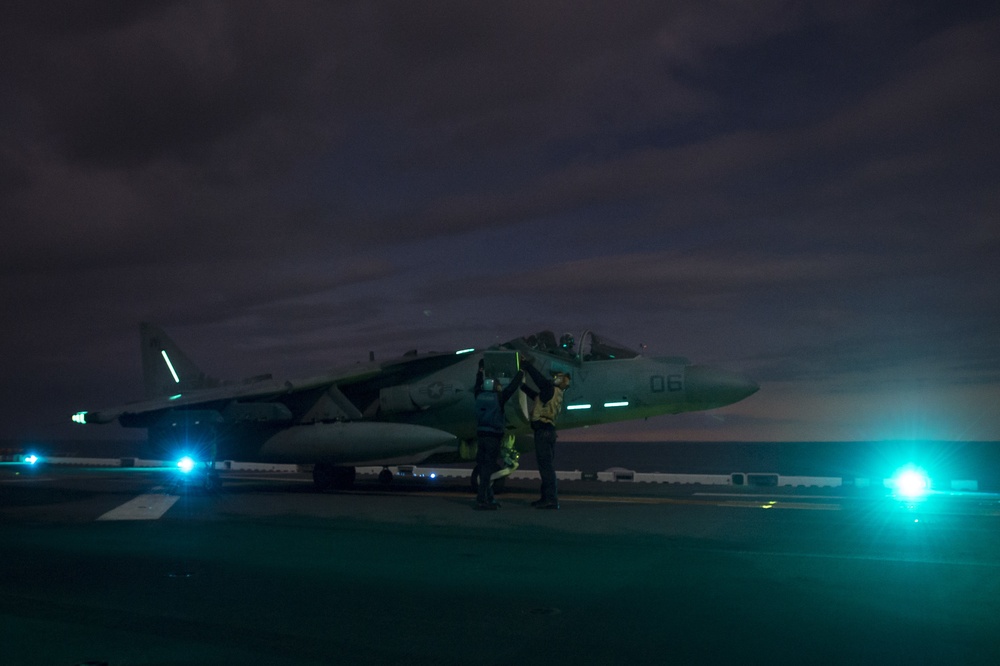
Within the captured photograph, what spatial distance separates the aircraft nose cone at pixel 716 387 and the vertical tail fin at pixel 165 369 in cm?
1420

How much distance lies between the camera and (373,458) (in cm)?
1572

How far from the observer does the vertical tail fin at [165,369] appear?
2280 centimetres

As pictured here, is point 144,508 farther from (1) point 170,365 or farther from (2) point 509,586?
(1) point 170,365

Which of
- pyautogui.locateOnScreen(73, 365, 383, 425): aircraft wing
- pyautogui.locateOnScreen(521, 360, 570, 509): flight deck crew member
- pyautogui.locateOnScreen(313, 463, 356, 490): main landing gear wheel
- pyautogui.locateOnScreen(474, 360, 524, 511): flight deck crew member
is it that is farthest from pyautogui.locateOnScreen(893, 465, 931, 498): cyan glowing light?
pyautogui.locateOnScreen(313, 463, 356, 490): main landing gear wheel

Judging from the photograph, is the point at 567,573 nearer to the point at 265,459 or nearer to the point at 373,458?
the point at 373,458

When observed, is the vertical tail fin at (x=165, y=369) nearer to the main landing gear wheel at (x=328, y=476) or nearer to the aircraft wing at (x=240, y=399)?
the aircraft wing at (x=240, y=399)

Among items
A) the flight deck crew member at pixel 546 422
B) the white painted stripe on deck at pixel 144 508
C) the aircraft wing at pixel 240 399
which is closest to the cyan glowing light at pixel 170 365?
the aircraft wing at pixel 240 399

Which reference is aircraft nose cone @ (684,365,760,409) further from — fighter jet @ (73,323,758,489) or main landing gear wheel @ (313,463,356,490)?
main landing gear wheel @ (313,463,356,490)

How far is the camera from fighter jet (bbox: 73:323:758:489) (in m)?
14.6

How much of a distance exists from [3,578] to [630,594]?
15.9ft

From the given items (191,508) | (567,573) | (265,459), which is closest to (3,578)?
(567,573)

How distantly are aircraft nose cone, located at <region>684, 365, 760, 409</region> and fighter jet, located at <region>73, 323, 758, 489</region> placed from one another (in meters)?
0.02

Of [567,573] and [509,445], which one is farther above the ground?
[509,445]

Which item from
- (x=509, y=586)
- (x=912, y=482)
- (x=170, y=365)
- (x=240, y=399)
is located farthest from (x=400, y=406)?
(x=509, y=586)
